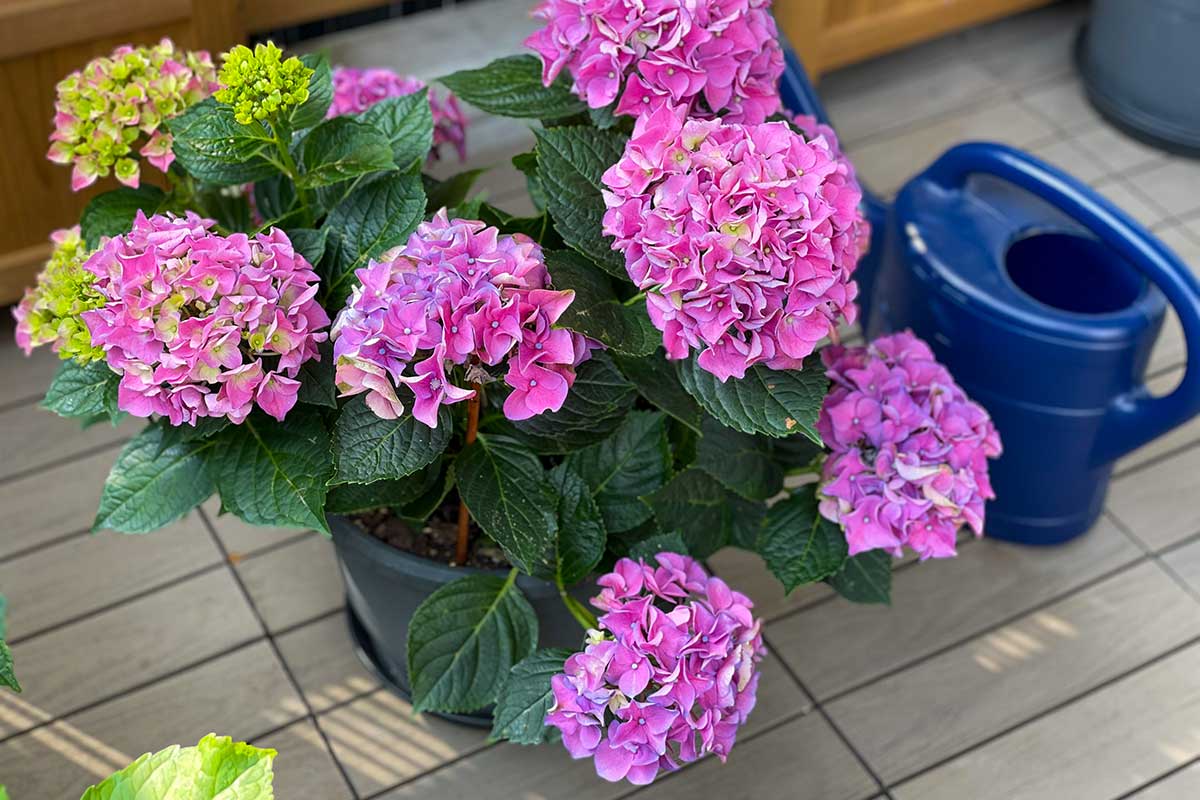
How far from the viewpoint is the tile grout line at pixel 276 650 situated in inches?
60.0

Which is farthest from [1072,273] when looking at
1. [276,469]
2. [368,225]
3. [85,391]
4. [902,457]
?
[85,391]

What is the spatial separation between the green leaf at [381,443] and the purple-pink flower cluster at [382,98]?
0.45 meters

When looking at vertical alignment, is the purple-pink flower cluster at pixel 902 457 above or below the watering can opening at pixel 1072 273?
above

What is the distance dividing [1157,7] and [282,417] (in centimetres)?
185

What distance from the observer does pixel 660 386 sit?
1.20m

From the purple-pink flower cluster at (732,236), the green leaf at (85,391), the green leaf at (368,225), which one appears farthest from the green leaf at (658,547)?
the green leaf at (85,391)

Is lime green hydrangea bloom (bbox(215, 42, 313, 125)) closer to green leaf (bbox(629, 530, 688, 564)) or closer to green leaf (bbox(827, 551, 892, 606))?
green leaf (bbox(629, 530, 688, 564))

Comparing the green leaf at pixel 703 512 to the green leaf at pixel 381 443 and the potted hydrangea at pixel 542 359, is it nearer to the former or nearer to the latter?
the potted hydrangea at pixel 542 359

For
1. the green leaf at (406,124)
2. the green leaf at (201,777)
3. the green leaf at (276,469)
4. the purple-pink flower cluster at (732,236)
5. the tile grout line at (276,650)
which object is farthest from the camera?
the tile grout line at (276,650)

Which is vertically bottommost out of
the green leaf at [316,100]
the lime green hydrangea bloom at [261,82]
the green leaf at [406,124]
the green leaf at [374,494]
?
the green leaf at [374,494]

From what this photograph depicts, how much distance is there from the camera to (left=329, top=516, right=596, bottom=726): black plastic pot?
1319 mm

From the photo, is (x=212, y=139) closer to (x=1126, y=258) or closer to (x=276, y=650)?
(x=276, y=650)

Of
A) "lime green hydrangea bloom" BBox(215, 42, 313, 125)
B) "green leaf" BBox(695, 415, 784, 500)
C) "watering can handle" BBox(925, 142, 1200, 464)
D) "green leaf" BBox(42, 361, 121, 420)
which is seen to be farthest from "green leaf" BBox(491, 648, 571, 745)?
"watering can handle" BBox(925, 142, 1200, 464)

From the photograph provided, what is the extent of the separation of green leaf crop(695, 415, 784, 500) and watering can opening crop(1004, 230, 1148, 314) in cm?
63
